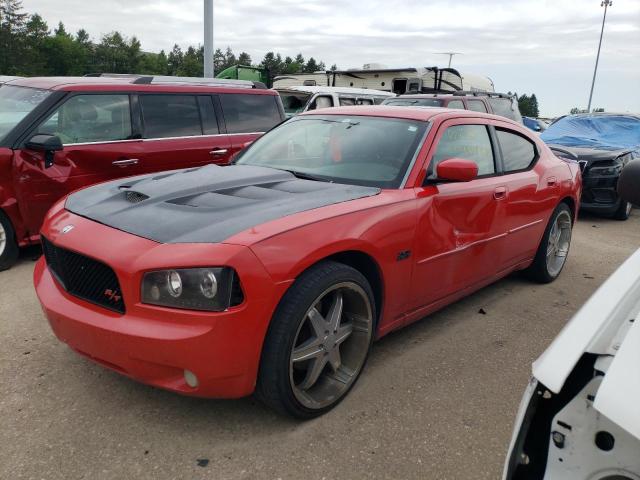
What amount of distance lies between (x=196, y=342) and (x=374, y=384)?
4.02 ft

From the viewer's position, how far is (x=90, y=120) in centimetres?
524

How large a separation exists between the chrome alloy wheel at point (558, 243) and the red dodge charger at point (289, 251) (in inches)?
36.5

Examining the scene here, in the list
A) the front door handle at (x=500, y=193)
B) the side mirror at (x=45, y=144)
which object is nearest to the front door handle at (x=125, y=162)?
the side mirror at (x=45, y=144)

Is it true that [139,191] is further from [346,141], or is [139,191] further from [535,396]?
[535,396]

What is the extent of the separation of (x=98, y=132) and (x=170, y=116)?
0.86 m

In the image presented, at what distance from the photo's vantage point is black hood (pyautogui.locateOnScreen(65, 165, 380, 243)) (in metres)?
2.40

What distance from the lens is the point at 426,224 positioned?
10.2 ft

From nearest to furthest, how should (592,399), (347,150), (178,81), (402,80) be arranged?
(592,399)
(347,150)
(178,81)
(402,80)

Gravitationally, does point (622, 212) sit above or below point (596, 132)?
below

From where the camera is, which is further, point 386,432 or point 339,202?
point 339,202

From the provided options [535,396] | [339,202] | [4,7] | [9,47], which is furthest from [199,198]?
[4,7]

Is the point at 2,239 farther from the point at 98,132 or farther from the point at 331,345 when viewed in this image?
the point at 331,345

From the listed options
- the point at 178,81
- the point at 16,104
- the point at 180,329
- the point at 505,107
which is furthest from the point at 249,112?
the point at 505,107

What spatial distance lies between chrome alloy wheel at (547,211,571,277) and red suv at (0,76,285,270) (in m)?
3.62
